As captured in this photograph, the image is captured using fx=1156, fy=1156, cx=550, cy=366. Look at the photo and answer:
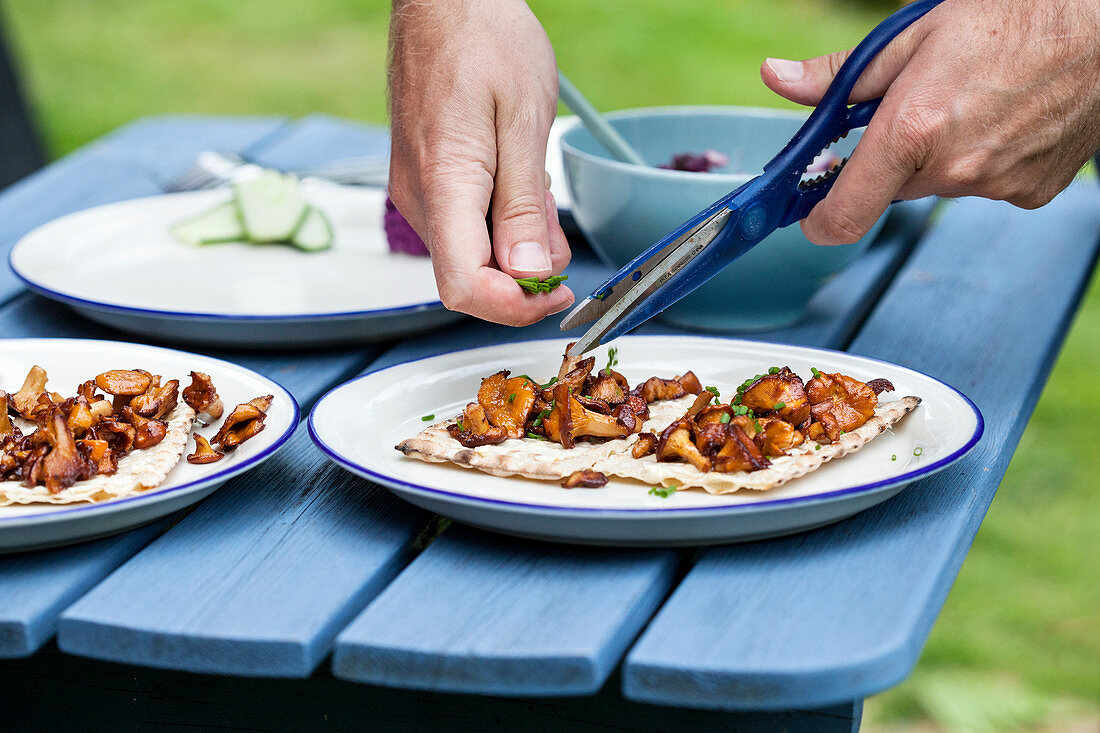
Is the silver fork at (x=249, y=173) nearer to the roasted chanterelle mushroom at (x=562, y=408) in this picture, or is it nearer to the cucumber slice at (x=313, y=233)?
the cucumber slice at (x=313, y=233)

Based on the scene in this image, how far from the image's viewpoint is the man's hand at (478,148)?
1.63 metres

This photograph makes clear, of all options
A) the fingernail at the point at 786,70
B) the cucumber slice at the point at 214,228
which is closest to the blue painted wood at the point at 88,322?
the cucumber slice at the point at 214,228

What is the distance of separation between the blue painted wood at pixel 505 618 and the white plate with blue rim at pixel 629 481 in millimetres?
36

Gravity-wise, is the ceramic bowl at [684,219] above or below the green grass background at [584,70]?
above

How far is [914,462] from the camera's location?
Result: 4.76 ft

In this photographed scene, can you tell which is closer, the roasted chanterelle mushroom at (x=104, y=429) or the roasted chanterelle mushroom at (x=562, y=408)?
the roasted chanterelle mushroom at (x=104, y=429)

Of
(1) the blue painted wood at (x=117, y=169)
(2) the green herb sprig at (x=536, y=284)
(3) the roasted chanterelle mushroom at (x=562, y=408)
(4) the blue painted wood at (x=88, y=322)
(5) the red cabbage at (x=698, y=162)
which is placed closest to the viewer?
(4) the blue painted wood at (x=88, y=322)

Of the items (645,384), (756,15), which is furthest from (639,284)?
(756,15)

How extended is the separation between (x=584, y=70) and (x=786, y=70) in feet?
18.5

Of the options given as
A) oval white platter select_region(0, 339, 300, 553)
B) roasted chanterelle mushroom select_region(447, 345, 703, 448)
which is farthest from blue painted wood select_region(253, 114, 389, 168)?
roasted chanterelle mushroom select_region(447, 345, 703, 448)

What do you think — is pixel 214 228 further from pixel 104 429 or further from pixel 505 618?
pixel 505 618

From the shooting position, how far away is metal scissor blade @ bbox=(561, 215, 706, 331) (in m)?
1.57

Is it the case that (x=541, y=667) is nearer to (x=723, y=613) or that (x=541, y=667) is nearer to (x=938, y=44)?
(x=723, y=613)

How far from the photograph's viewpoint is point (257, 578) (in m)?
1.29
